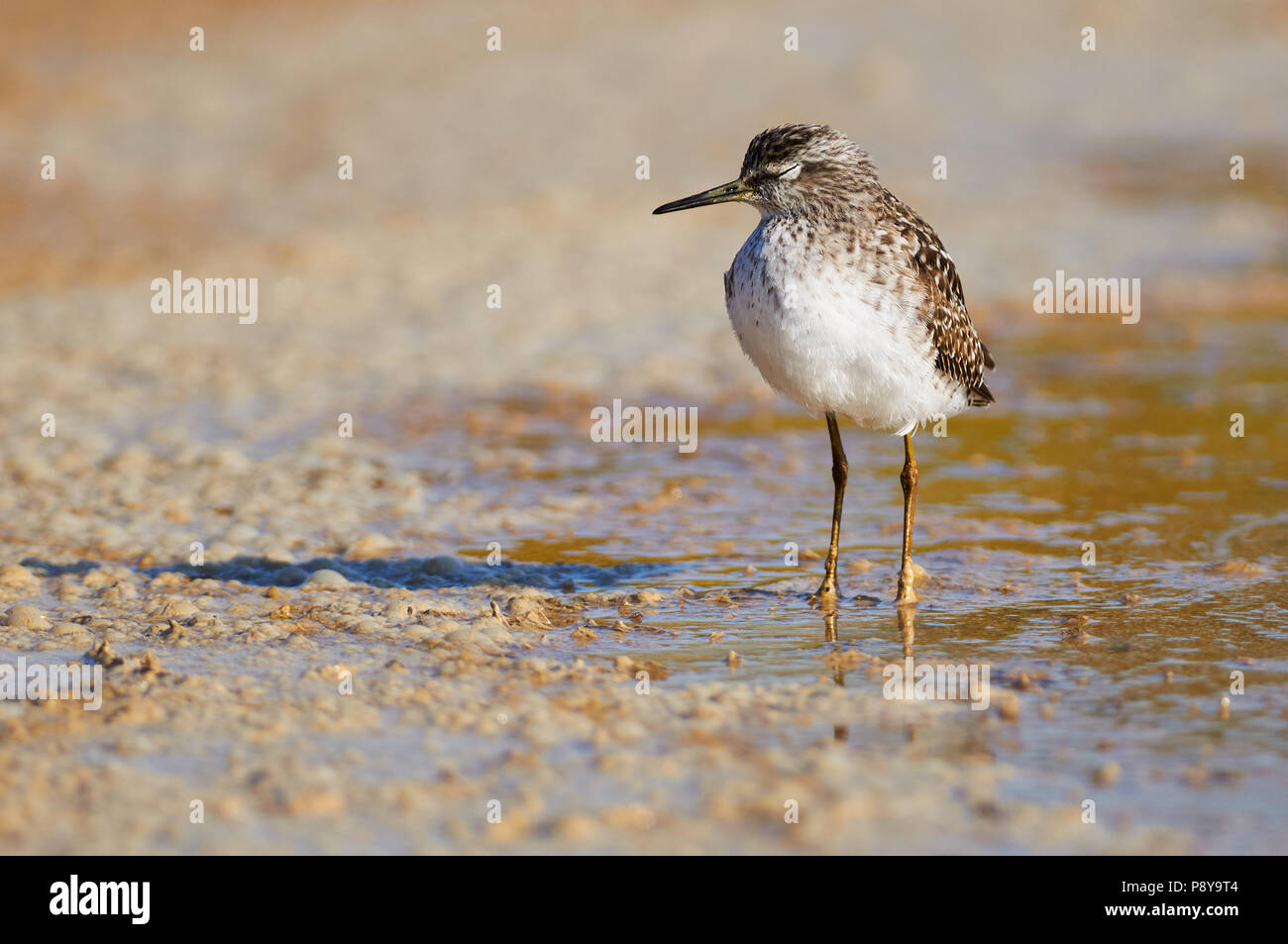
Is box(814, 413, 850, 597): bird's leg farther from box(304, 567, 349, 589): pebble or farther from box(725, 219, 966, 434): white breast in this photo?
box(304, 567, 349, 589): pebble

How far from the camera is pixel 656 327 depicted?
14.5 metres

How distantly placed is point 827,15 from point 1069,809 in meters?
21.2

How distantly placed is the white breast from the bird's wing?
0.16m

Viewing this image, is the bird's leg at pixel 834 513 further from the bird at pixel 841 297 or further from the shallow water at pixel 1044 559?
the shallow water at pixel 1044 559

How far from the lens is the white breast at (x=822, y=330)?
7102mm

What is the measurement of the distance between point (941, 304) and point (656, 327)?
6979 millimetres

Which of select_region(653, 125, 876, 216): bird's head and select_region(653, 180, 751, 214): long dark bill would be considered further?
select_region(653, 180, 751, 214): long dark bill

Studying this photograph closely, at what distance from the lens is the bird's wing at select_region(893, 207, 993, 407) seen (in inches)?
297

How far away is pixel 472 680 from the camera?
6.48m
